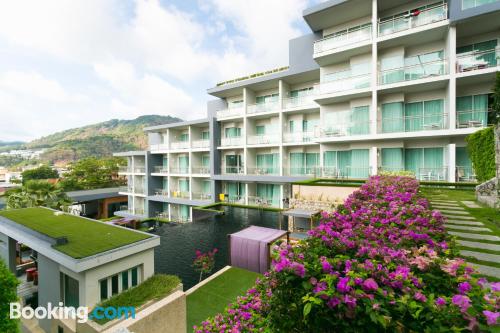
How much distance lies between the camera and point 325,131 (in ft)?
60.6

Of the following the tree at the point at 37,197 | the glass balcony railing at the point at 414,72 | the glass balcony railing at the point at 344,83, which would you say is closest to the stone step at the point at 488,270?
the glass balcony railing at the point at 414,72

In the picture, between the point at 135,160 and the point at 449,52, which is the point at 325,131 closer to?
the point at 449,52

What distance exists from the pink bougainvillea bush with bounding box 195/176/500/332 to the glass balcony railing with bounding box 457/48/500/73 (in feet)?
51.9

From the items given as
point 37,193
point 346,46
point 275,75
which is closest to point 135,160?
point 37,193

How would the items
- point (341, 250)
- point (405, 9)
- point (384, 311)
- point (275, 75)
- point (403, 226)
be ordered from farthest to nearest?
1. point (275, 75)
2. point (405, 9)
3. point (403, 226)
4. point (341, 250)
5. point (384, 311)

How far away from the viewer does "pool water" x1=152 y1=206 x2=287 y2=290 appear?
1139cm

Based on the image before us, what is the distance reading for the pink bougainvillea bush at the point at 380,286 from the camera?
1880mm

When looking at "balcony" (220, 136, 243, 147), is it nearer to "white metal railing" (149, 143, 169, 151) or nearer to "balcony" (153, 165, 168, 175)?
"white metal railing" (149, 143, 169, 151)

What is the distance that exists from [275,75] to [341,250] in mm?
22007

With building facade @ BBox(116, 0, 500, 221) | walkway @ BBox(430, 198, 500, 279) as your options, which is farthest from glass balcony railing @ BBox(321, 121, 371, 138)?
walkway @ BBox(430, 198, 500, 279)

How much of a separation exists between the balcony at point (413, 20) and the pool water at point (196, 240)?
15.9 meters

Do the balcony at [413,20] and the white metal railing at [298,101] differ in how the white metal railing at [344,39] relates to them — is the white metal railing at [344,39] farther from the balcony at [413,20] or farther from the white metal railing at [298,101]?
the white metal railing at [298,101]

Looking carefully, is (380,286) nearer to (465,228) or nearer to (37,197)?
(465,228)

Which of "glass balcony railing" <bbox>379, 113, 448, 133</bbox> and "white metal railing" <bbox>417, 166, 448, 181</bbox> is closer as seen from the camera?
"glass balcony railing" <bbox>379, 113, 448, 133</bbox>
